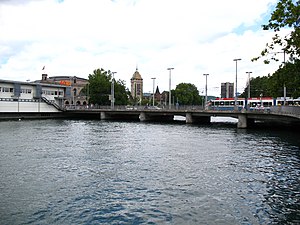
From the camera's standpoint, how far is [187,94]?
178 m

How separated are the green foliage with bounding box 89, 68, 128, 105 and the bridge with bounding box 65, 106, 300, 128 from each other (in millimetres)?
15441

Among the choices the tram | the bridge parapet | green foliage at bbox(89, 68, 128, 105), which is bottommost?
the bridge parapet

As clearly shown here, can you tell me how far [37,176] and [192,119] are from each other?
2469 inches

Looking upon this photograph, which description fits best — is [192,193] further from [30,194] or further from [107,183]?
[30,194]

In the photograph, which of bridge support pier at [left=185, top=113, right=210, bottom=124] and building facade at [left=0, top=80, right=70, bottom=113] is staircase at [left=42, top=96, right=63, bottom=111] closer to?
building facade at [left=0, top=80, right=70, bottom=113]

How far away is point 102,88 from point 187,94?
2825 inches

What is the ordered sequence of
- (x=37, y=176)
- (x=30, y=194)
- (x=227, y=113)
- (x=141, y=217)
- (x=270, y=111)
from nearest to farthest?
1. (x=141, y=217)
2. (x=30, y=194)
3. (x=37, y=176)
4. (x=270, y=111)
5. (x=227, y=113)

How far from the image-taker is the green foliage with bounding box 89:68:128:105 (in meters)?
119

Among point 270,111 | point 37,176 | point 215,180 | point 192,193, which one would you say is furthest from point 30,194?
point 270,111

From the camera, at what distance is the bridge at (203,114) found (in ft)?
173

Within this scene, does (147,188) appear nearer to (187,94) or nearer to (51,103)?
(51,103)

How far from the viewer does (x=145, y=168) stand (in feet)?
69.5

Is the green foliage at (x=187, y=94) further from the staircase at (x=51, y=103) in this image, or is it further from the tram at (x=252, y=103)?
the staircase at (x=51, y=103)

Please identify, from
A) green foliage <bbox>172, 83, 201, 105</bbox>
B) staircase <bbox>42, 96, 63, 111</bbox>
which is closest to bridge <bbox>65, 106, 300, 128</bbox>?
staircase <bbox>42, 96, 63, 111</bbox>
